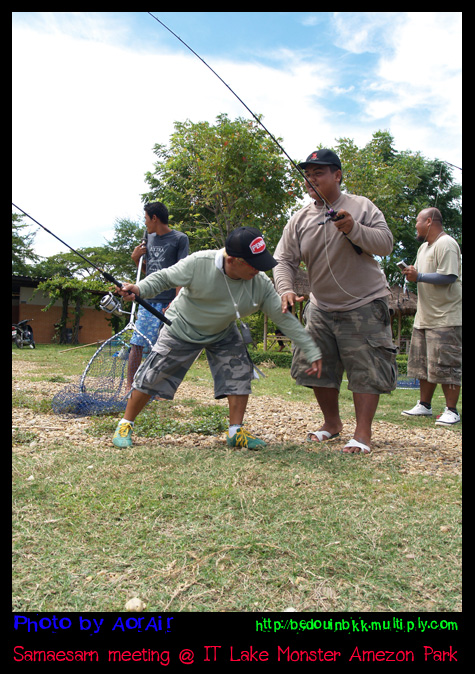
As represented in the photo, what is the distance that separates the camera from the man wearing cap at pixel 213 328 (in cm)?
374

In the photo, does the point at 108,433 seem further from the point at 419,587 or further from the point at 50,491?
the point at 419,587

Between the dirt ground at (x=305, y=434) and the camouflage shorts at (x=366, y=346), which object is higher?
the camouflage shorts at (x=366, y=346)

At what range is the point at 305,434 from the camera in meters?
4.71

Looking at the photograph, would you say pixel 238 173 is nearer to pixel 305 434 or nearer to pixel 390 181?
pixel 390 181

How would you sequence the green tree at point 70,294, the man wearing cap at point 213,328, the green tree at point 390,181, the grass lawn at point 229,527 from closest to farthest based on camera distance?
1. the grass lawn at point 229,527
2. the man wearing cap at point 213,328
3. the green tree at point 390,181
4. the green tree at point 70,294

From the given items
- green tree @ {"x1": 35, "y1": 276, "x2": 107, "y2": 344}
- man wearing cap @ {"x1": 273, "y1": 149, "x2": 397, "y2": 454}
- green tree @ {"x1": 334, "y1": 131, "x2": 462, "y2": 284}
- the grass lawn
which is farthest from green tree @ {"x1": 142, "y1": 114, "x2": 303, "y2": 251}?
the grass lawn

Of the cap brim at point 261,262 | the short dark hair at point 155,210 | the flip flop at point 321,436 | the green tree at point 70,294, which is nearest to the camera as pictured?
the cap brim at point 261,262

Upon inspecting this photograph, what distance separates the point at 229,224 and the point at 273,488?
13681 mm

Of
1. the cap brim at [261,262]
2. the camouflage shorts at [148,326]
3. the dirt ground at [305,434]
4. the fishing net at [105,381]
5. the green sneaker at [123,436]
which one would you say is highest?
the cap brim at [261,262]

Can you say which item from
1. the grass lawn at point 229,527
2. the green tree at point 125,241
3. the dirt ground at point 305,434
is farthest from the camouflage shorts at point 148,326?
the green tree at point 125,241

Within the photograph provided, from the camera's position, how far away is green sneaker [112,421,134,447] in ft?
12.5

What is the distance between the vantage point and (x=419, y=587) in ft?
6.29

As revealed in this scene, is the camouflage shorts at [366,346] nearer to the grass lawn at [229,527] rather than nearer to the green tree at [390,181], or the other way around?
the grass lawn at [229,527]

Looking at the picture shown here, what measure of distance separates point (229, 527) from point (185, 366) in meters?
1.84
